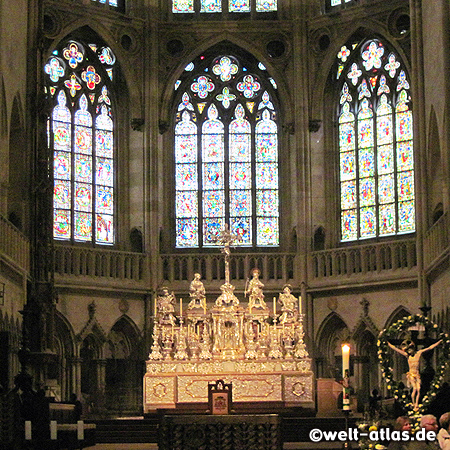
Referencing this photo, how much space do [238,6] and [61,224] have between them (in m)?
7.94

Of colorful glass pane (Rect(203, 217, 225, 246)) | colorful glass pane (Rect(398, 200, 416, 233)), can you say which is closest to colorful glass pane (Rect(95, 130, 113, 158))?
colorful glass pane (Rect(203, 217, 225, 246))

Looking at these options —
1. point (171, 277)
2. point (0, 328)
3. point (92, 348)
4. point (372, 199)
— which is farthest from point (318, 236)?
point (0, 328)

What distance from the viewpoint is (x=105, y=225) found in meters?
32.3

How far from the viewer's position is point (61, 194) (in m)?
31.6

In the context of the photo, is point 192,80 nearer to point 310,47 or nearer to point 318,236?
point 310,47

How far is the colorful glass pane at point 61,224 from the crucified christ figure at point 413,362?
51.2ft

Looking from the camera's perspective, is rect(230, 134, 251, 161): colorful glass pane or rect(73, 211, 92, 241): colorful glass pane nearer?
rect(73, 211, 92, 241): colorful glass pane

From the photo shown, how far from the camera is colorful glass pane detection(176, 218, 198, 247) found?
32.8 meters

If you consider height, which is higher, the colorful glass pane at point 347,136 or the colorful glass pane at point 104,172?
the colorful glass pane at point 347,136

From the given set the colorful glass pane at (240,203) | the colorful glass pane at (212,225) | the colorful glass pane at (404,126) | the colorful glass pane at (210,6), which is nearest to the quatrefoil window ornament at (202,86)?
the colorful glass pane at (210,6)

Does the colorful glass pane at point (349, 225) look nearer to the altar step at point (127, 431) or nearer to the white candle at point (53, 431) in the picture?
the altar step at point (127, 431)

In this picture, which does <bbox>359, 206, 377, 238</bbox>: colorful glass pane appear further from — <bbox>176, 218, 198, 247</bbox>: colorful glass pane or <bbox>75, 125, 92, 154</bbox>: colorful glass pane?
<bbox>75, 125, 92, 154</bbox>: colorful glass pane

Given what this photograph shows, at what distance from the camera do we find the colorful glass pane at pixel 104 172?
32.4 metres

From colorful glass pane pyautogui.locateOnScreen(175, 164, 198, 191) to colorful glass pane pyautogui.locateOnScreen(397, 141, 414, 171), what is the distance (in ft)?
18.1
